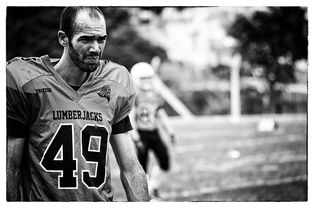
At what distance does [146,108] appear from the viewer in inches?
197

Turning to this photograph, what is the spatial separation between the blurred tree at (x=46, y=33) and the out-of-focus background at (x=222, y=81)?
0.01 meters

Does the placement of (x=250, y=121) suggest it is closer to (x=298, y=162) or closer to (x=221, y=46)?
(x=221, y=46)

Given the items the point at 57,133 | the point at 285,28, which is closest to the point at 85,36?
the point at 57,133

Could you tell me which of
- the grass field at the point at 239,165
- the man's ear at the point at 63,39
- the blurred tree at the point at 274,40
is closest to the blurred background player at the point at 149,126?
the grass field at the point at 239,165

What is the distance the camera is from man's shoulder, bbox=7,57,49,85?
2.28 metres

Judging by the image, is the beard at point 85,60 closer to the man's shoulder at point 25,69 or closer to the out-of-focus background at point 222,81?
the man's shoulder at point 25,69

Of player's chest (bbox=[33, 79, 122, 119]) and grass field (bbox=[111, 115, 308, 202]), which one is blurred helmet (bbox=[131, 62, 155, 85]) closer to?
grass field (bbox=[111, 115, 308, 202])

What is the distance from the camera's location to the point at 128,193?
2.42 metres

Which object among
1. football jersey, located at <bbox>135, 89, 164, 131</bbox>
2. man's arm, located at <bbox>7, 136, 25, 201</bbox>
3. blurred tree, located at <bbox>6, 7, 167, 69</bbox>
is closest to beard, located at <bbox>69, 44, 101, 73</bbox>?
man's arm, located at <bbox>7, 136, 25, 201</bbox>

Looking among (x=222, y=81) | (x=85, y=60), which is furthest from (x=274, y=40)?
(x=222, y=81)

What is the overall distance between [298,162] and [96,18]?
160 inches

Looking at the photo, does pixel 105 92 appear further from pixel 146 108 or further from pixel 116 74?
pixel 146 108

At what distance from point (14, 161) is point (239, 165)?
4.28 meters

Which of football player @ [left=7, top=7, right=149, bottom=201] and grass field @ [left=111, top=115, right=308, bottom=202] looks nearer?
football player @ [left=7, top=7, right=149, bottom=201]
